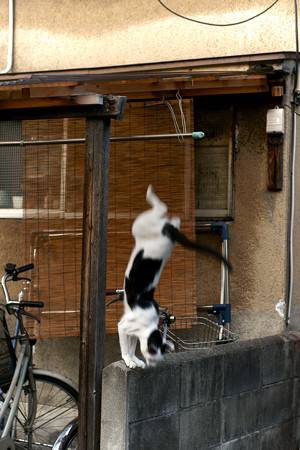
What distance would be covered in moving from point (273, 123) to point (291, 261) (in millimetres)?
1249

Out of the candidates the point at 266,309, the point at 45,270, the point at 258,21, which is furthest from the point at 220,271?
the point at 258,21

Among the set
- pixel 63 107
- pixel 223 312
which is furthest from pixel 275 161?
pixel 63 107

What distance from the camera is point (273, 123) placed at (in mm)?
7141

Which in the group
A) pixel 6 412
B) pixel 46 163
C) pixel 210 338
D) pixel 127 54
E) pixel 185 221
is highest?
pixel 127 54

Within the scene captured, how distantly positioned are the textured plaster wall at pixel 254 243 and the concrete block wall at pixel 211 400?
1.29 feet

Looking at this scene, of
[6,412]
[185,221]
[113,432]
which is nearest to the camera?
[113,432]

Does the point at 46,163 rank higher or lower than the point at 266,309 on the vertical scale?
higher

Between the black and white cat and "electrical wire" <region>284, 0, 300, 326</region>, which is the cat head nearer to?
the black and white cat

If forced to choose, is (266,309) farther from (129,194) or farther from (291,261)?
(129,194)

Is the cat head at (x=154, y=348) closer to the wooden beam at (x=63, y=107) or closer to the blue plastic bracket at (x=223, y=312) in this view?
the wooden beam at (x=63, y=107)

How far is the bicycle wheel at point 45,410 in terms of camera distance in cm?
648

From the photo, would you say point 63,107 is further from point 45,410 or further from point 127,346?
point 45,410

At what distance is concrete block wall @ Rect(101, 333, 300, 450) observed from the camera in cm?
523

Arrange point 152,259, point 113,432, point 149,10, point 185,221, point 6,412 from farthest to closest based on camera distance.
Answer: 1. point 149,10
2. point 185,221
3. point 6,412
4. point 113,432
5. point 152,259
